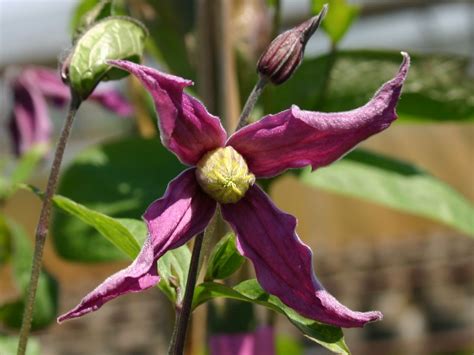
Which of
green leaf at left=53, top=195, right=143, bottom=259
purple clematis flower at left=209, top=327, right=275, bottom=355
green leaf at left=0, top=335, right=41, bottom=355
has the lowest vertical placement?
green leaf at left=0, top=335, right=41, bottom=355

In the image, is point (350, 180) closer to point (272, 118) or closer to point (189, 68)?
point (189, 68)

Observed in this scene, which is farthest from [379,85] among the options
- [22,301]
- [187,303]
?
[187,303]

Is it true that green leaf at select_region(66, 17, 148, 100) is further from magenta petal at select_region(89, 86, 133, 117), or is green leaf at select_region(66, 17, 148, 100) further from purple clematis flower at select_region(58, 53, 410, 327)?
magenta petal at select_region(89, 86, 133, 117)

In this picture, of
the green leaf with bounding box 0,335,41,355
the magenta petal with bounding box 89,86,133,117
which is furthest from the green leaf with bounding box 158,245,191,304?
the magenta petal with bounding box 89,86,133,117

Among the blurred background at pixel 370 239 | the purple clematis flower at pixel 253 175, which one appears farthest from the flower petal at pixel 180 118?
the blurred background at pixel 370 239

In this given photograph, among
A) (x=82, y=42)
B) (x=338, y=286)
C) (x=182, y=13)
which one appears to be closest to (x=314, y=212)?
(x=338, y=286)
